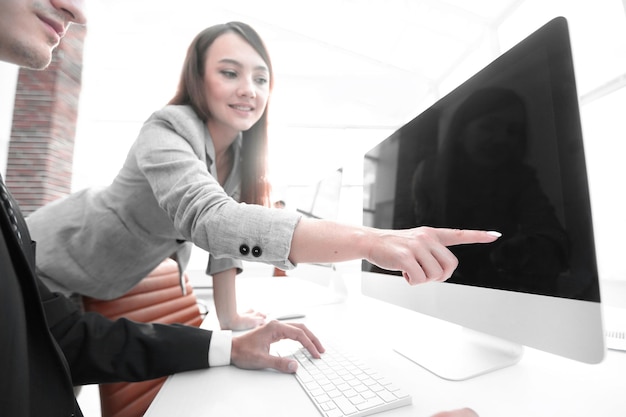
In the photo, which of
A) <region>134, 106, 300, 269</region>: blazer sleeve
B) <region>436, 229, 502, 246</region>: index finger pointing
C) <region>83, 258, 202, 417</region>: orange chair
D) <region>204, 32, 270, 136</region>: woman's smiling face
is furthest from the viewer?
<region>204, 32, 270, 136</region>: woman's smiling face

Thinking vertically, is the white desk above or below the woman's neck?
below

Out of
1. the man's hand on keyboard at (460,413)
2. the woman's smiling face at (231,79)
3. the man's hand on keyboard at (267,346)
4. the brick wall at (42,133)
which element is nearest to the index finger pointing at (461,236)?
the man's hand on keyboard at (460,413)

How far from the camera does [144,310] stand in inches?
46.6

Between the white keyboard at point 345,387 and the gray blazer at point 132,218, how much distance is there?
0.34m

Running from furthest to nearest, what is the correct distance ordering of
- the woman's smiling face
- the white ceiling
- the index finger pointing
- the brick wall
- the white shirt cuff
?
the white ceiling < the brick wall < the woman's smiling face < the white shirt cuff < the index finger pointing

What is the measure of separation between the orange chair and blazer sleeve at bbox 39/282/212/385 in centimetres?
18

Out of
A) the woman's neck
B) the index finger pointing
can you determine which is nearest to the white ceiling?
the woman's neck

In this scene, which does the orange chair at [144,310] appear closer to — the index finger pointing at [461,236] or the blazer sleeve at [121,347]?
the blazer sleeve at [121,347]

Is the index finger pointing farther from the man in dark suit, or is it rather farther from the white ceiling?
the white ceiling

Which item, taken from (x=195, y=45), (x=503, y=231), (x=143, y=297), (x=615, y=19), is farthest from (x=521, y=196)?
(x=615, y=19)

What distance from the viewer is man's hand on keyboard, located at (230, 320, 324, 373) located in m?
0.62

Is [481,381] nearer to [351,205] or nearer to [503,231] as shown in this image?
[503,231]

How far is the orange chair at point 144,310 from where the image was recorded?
852mm

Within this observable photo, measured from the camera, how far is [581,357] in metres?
0.45
